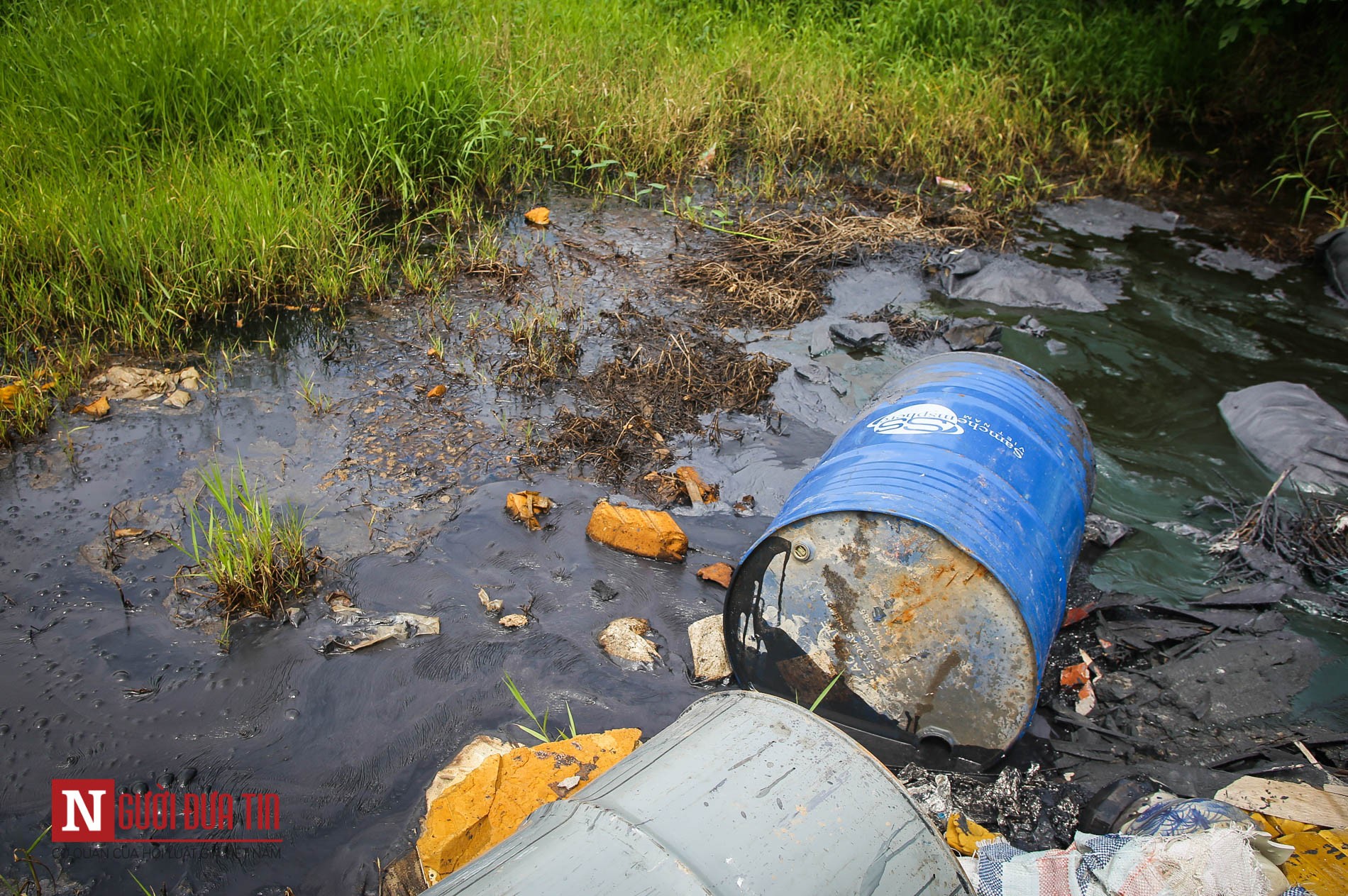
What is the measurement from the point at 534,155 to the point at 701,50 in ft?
7.57

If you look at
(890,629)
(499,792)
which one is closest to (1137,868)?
(890,629)

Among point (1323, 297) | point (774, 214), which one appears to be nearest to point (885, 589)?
point (774, 214)

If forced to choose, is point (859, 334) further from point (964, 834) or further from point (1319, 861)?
point (1319, 861)

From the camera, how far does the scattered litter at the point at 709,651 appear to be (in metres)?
2.73

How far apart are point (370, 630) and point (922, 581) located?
5.94 feet

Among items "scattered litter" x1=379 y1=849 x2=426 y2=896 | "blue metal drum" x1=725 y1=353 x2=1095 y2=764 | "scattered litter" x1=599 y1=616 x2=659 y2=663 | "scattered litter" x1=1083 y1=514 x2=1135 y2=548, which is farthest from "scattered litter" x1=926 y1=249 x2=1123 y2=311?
"scattered litter" x1=379 y1=849 x2=426 y2=896

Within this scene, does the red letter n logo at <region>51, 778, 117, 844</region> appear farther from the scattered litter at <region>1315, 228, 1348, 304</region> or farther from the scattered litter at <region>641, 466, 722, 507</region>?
the scattered litter at <region>1315, 228, 1348, 304</region>

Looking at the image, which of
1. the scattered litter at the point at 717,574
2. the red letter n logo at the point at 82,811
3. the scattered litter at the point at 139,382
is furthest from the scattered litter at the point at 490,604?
the scattered litter at the point at 139,382

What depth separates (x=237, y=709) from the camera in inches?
101

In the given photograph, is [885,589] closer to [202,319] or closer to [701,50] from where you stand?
[202,319]

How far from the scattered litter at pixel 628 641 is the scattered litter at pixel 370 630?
589 millimetres

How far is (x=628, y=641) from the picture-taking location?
2.87m

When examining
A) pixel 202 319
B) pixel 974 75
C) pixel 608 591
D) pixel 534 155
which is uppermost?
pixel 974 75

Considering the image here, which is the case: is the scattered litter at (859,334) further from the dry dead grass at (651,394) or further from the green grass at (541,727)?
the green grass at (541,727)
